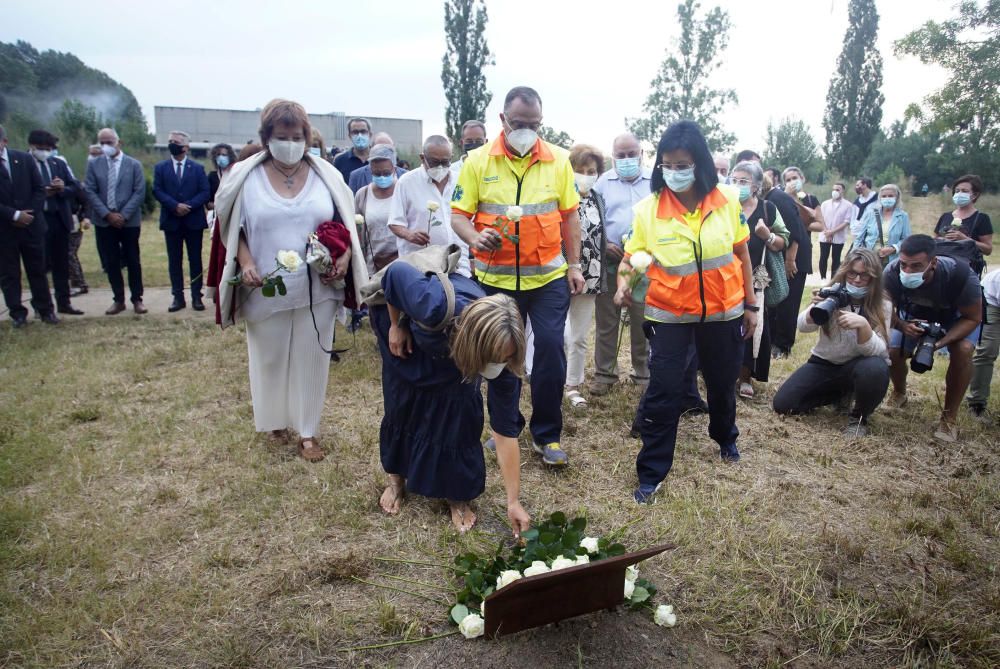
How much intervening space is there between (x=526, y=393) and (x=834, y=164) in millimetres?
40582

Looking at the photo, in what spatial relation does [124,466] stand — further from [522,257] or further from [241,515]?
[522,257]

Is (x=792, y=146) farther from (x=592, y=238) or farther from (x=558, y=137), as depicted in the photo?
(x=592, y=238)

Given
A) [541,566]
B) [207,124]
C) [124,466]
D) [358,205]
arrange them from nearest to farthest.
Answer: [541,566]
[124,466]
[358,205]
[207,124]

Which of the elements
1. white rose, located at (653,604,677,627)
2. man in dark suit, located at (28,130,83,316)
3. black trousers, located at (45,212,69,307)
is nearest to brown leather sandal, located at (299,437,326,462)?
Answer: white rose, located at (653,604,677,627)

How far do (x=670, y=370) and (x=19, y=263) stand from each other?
6745mm

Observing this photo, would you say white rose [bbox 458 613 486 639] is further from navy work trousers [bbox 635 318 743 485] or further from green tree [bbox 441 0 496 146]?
green tree [bbox 441 0 496 146]

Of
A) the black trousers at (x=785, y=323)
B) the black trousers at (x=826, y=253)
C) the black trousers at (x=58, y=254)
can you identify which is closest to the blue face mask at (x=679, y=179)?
the black trousers at (x=785, y=323)

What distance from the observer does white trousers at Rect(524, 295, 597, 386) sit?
520 centimetres

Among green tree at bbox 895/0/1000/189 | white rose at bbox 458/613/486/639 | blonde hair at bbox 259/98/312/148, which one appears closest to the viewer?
white rose at bbox 458/613/486/639

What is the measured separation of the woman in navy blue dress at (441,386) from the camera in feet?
8.89

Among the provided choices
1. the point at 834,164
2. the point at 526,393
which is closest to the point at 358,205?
the point at 526,393

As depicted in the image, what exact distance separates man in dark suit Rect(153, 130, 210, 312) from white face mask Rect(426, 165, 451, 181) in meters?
3.77

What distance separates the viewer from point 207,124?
119 feet

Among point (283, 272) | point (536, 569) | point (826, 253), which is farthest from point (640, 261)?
point (826, 253)
